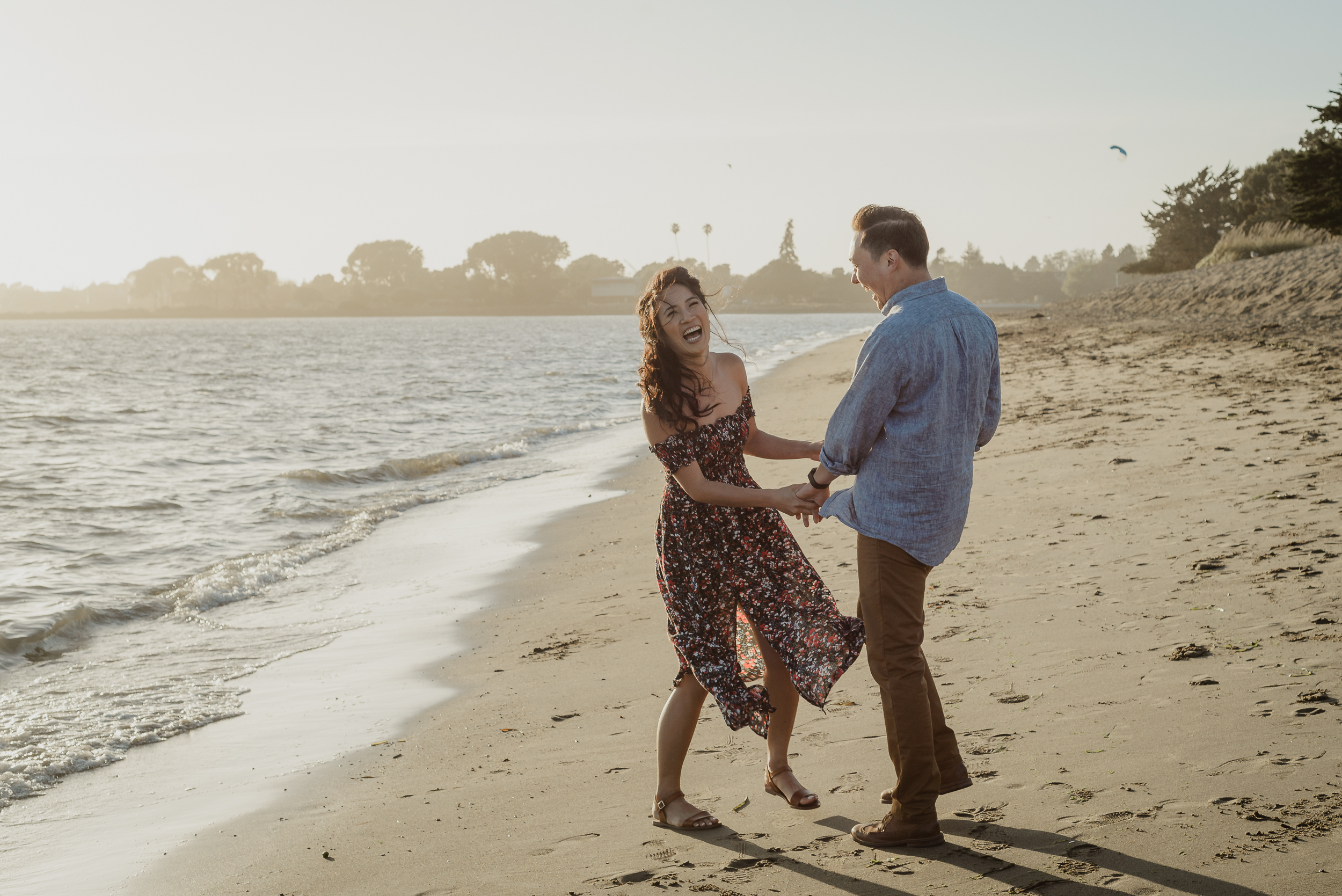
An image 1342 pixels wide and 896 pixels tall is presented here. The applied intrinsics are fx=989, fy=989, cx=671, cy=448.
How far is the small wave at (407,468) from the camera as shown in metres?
14.2

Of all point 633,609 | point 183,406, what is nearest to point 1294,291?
point 633,609

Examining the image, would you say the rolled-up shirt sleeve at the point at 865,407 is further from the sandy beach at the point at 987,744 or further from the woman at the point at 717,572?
the sandy beach at the point at 987,744

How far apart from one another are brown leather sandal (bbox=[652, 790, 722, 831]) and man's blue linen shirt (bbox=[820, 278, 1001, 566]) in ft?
3.63

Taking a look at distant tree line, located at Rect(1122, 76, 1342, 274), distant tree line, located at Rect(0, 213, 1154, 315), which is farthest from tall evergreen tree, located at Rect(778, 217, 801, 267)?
distant tree line, located at Rect(1122, 76, 1342, 274)

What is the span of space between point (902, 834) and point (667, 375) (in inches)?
59.1

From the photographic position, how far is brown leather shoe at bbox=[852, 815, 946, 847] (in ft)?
9.05

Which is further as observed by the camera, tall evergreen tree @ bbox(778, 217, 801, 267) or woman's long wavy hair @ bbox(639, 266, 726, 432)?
tall evergreen tree @ bbox(778, 217, 801, 267)

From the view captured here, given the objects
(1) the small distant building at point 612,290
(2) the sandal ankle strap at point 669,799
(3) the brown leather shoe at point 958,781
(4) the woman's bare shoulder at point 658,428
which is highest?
(1) the small distant building at point 612,290

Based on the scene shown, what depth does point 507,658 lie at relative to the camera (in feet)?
18.5

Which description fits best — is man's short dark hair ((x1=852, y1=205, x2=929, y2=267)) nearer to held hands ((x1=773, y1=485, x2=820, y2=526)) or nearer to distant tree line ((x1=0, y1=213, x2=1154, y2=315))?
held hands ((x1=773, y1=485, x2=820, y2=526))

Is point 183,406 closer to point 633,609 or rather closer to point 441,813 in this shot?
point 633,609

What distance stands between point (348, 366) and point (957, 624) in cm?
4260

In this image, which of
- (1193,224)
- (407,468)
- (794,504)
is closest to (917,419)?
(794,504)

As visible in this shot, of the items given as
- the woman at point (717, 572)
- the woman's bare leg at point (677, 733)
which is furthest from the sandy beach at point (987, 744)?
the woman at point (717, 572)
